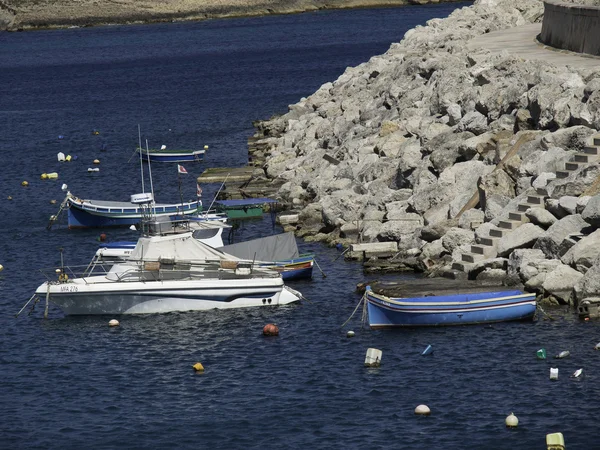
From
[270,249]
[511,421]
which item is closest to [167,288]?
[270,249]

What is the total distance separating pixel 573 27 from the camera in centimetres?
→ 5950

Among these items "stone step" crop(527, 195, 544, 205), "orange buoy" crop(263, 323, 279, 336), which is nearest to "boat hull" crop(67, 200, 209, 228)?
"orange buoy" crop(263, 323, 279, 336)

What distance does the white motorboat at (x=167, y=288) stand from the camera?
42031 mm

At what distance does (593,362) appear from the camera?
33.4 meters

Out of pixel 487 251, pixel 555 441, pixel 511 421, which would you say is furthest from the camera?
pixel 487 251

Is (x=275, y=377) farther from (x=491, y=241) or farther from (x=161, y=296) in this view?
(x=491, y=241)

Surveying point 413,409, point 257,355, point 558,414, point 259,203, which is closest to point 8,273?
point 259,203

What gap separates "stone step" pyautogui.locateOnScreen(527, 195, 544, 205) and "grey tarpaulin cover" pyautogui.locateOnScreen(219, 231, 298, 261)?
29.1 feet

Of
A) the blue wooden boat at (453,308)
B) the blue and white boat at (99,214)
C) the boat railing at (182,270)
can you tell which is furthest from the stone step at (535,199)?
the blue and white boat at (99,214)

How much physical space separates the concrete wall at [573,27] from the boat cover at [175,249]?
22.2 m

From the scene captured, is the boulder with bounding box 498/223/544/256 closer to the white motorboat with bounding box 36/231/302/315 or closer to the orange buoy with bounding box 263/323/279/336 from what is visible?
the white motorboat with bounding box 36/231/302/315

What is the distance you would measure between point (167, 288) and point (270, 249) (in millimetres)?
5424

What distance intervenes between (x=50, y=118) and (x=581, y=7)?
59.9 metres

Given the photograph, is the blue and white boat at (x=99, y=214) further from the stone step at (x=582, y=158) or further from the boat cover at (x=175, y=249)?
the stone step at (x=582, y=158)
